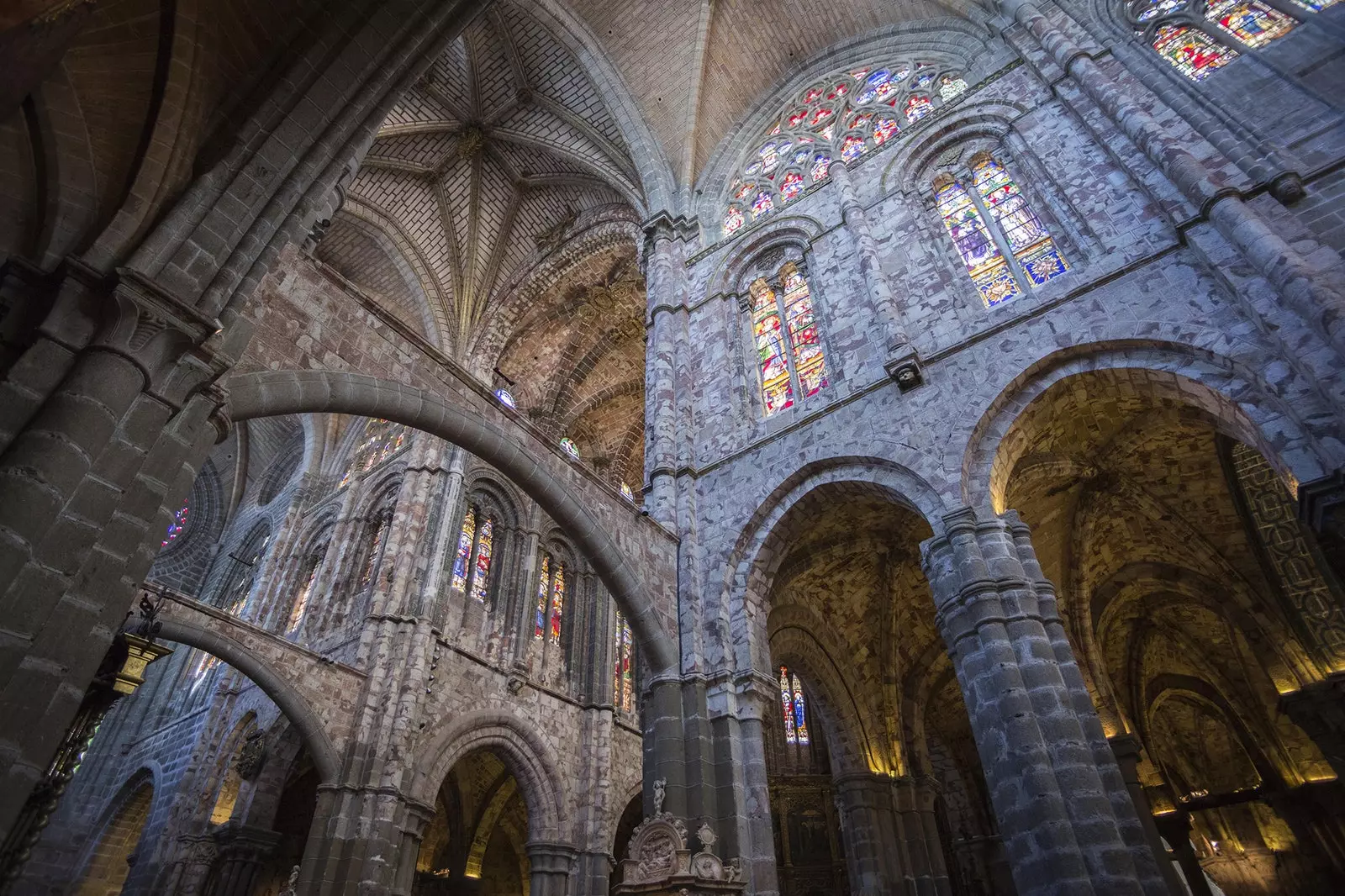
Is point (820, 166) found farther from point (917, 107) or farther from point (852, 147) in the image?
point (917, 107)

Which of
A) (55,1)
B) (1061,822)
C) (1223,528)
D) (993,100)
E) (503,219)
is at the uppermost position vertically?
(503,219)

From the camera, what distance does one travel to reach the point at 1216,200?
273 inches

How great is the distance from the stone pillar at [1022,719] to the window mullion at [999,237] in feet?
10.9

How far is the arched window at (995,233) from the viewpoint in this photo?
28.8 feet

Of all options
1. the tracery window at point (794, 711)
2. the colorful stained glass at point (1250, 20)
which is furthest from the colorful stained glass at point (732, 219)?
the tracery window at point (794, 711)

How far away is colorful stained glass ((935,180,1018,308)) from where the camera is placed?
8.94m

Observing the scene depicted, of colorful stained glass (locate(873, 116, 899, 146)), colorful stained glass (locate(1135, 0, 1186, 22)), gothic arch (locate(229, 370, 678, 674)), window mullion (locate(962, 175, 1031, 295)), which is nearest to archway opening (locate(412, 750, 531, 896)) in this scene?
gothic arch (locate(229, 370, 678, 674))

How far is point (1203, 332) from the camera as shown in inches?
265

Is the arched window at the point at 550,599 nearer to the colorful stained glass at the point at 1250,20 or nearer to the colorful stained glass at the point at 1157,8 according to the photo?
the colorful stained glass at the point at 1157,8

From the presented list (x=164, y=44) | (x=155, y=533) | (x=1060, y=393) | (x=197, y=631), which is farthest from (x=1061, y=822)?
(x=197, y=631)

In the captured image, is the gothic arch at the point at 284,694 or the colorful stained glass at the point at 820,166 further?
the colorful stained glass at the point at 820,166

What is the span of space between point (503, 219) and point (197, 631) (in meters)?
11.9

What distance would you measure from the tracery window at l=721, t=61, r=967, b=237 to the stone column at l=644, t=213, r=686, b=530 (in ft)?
4.23

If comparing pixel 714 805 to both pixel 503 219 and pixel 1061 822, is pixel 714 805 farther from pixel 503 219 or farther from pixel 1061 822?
pixel 503 219
